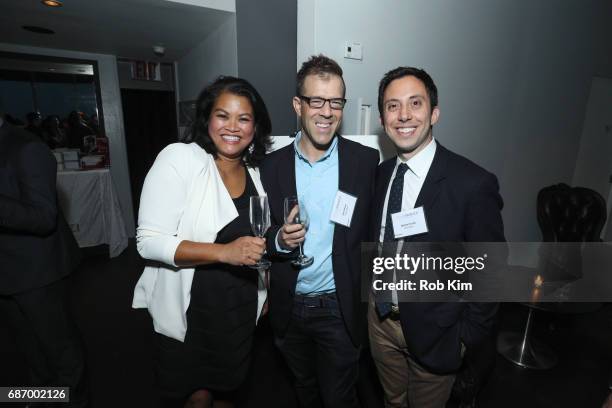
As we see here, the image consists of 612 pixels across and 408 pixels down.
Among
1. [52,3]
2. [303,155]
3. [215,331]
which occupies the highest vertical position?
[52,3]

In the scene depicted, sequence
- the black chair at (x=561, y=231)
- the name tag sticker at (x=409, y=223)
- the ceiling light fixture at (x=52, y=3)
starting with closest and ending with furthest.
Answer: the name tag sticker at (x=409, y=223)
the black chair at (x=561, y=231)
the ceiling light fixture at (x=52, y=3)

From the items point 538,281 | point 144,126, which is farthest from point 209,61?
point 538,281

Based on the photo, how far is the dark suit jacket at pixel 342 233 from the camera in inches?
62.2

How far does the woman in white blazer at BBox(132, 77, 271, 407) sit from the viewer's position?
137cm

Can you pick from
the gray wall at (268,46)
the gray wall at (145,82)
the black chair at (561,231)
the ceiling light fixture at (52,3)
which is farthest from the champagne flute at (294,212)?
the gray wall at (145,82)

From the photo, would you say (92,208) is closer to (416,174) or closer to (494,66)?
(416,174)

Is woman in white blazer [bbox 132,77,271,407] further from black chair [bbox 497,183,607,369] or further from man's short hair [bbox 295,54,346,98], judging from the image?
black chair [bbox 497,183,607,369]

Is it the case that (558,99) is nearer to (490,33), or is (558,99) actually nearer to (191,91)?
(490,33)

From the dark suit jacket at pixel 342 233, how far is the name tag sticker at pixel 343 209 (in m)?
0.05


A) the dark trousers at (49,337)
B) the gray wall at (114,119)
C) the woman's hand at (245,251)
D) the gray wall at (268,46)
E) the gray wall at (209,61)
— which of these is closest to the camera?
the woman's hand at (245,251)

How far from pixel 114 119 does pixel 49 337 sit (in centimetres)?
465

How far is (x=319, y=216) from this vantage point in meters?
1.62

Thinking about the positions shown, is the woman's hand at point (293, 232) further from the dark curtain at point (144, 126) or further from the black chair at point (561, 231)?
the dark curtain at point (144, 126)

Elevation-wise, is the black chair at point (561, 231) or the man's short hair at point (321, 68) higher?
the man's short hair at point (321, 68)
